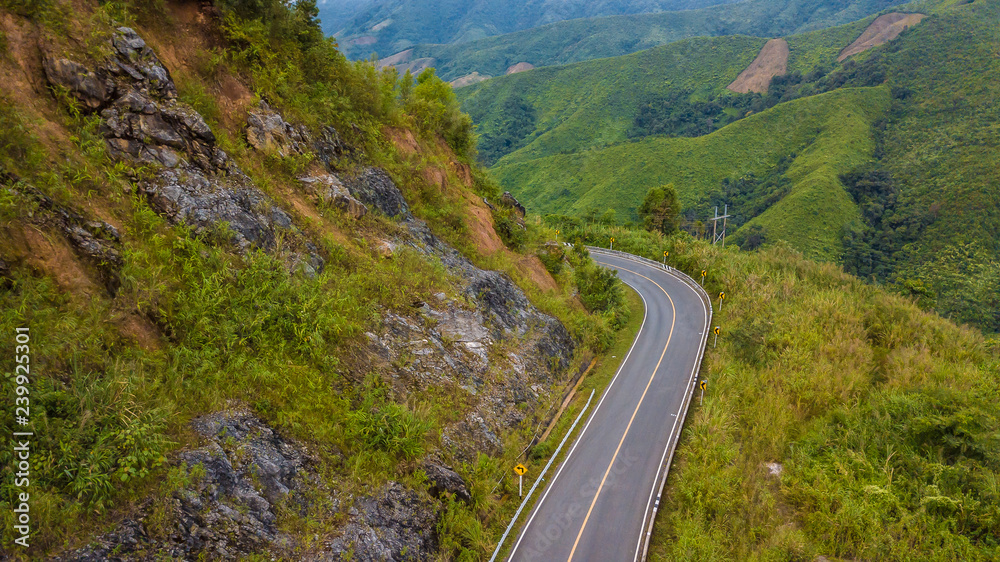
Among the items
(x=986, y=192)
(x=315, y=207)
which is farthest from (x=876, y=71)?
(x=315, y=207)

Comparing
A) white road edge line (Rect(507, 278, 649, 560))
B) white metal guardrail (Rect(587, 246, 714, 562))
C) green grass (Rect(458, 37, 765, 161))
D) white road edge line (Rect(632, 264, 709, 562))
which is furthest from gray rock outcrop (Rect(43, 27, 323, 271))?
green grass (Rect(458, 37, 765, 161))

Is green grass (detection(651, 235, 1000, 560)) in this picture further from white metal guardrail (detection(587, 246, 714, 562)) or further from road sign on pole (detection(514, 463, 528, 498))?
road sign on pole (detection(514, 463, 528, 498))

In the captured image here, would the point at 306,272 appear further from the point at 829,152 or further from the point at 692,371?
the point at 829,152

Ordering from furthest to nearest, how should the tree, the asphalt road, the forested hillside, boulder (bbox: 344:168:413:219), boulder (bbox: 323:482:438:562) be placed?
the tree < boulder (bbox: 344:168:413:219) < the asphalt road < boulder (bbox: 323:482:438:562) < the forested hillside

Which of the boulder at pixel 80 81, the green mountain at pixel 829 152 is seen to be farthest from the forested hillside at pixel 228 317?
the green mountain at pixel 829 152

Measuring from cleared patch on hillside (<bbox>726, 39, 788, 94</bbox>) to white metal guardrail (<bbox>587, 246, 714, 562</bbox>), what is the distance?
465 ft

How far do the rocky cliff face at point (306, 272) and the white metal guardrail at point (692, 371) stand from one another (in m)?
5.95

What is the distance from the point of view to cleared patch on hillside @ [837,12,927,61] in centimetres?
13462

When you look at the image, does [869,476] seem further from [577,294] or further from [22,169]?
[22,169]

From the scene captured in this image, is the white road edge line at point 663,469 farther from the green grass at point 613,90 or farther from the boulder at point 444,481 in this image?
the green grass at point 613,90

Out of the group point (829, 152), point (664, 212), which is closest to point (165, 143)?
point (664, 212)

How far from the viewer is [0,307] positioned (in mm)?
8773

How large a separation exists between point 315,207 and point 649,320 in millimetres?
24210

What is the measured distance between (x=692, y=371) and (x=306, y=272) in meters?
21.4
